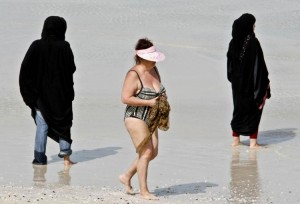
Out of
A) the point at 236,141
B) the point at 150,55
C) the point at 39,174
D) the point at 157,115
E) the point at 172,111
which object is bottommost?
the point at 172,111

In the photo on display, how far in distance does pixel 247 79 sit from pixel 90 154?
2118 mm

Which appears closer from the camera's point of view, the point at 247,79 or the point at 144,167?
the point at 144,167

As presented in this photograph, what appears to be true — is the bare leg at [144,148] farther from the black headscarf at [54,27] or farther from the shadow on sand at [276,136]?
the shadow on sand at [276,136]

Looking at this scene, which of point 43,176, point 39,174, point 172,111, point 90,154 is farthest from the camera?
point 172,111

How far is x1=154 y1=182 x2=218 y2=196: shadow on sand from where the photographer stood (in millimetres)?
8805

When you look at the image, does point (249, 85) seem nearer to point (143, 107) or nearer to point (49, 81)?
point (49, 81)

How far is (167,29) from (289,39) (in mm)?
2569

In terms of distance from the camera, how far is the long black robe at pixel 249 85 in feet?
37.8

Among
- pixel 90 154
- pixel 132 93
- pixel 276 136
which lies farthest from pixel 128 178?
pixel 276 136

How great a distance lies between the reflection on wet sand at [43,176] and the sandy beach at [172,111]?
18 millimetres

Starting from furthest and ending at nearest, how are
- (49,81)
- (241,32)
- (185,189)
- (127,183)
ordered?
(241,32) < (49,81) < (185,189) < (127,183)

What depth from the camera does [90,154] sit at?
10.8 metres

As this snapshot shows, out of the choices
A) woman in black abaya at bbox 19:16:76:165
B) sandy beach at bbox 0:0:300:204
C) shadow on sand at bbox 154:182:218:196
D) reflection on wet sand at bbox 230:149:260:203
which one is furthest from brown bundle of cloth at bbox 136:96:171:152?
woman in black abaya at bbox 19:16:76:165

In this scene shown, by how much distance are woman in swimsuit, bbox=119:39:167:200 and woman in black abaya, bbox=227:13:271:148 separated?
130 inches
